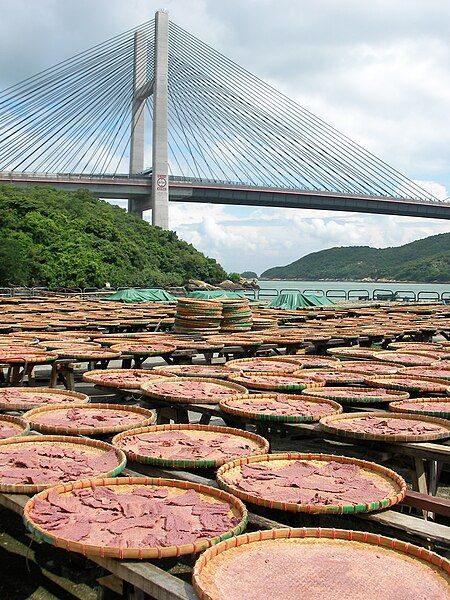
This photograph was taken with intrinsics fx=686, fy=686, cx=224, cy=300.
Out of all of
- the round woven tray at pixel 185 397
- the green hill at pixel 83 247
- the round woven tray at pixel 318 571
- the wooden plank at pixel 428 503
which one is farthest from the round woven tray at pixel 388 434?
the green hill at pixel 83 247

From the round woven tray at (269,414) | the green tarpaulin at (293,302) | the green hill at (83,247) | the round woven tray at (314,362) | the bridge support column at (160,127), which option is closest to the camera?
the round woven tray at (269,414)

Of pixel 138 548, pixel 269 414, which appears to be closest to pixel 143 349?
pixel 269 414

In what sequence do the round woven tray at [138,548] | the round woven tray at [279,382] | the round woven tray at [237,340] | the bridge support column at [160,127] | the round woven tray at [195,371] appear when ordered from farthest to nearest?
1. the bridge support column at [160,127]
2. the round woven tray at [237,340]
3. the round woven tray at [195,371]
4. the round woven tray at [279,382]
5. the round woven tray at [138,548]

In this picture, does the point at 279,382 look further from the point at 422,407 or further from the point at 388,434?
the point at 388,434

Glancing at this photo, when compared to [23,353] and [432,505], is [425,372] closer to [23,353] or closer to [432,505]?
[432,505]

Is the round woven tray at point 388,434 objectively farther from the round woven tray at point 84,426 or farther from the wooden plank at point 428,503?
the round woven tray at point 84,426

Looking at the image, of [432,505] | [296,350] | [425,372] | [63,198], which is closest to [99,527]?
[432,505]

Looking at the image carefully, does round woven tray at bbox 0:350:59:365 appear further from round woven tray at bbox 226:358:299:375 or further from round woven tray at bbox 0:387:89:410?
round woven tray at bbox 226:358:299:375
